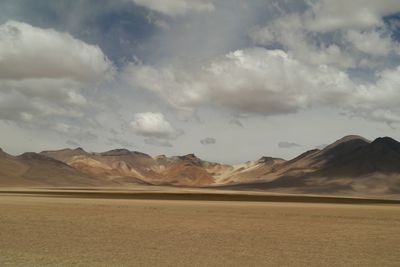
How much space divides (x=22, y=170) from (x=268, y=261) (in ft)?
463

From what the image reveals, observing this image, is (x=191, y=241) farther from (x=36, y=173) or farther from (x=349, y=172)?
(x=36, y=173)

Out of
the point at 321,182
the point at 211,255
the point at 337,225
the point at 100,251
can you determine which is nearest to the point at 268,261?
the point at 211,255

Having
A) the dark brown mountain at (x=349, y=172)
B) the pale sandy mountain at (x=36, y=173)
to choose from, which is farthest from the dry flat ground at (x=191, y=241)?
the pale sandy mountain at (x=36, y=173)

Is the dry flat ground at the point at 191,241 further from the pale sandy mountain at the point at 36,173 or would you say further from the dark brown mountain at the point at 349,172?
the pale sandy mountain at the point at 36,173

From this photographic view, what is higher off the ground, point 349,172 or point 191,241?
point 349,172

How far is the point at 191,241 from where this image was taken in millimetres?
20453

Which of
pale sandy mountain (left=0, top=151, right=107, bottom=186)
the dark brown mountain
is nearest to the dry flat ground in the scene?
the dark brown mountain

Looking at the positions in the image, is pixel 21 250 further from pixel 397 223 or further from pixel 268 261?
pixel 397 223

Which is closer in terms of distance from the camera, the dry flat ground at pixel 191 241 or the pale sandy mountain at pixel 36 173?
the dry flat ground at pixel 191 241

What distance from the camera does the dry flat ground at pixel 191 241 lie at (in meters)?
15.9

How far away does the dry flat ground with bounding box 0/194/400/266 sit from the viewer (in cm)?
1587

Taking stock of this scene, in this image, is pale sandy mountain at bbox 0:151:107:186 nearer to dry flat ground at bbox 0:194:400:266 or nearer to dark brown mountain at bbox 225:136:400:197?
dark brown mountain at bbox 225:136:400:197

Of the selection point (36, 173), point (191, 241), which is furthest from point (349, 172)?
point (191, 241)

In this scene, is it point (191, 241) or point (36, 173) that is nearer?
point (191, 241)
